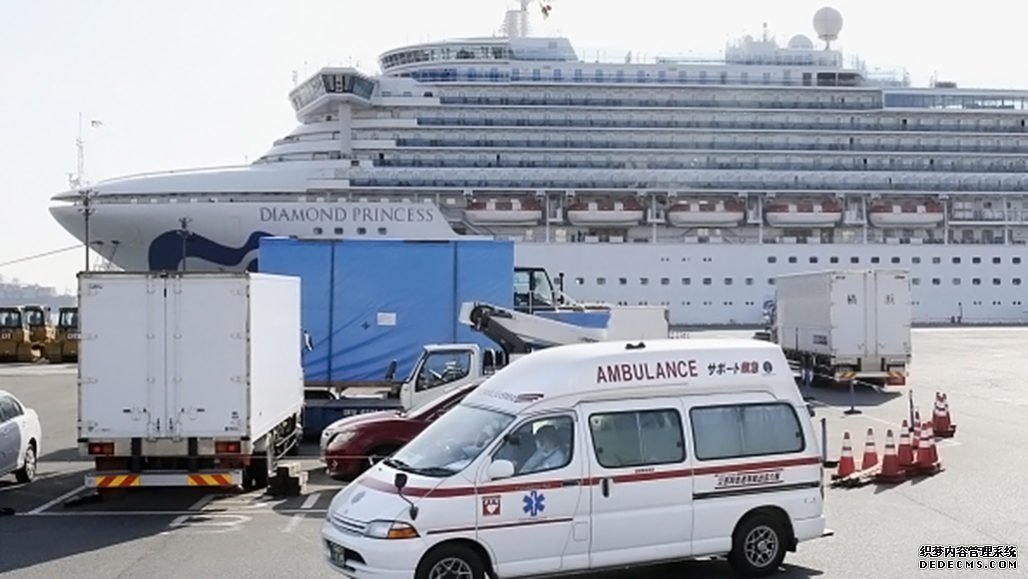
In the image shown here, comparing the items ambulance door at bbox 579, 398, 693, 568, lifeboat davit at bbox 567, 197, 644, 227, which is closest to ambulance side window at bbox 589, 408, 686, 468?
ambulance door at bbox 579, 398, 693, 568

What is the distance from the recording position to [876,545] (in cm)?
872

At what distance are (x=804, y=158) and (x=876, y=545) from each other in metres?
42.4

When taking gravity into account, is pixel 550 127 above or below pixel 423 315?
above

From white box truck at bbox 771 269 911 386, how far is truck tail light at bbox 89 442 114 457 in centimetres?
1751

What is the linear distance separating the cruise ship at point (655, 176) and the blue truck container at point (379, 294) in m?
21.7

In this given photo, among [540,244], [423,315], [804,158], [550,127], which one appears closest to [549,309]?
[423,315]

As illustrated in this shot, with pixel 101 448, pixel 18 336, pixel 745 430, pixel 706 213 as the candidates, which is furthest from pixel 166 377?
pixel 706 213

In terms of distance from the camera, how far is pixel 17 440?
39.3ft

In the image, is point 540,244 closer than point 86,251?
No

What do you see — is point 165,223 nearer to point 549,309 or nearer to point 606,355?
point 549,309

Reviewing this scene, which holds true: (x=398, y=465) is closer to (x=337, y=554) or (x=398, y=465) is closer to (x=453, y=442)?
(x=453, y=442)

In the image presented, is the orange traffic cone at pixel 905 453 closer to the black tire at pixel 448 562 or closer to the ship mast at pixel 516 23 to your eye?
the black tire at pixel 448 562

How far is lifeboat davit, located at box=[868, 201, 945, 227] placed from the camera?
158ft

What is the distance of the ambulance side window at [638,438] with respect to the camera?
7.18 metres
